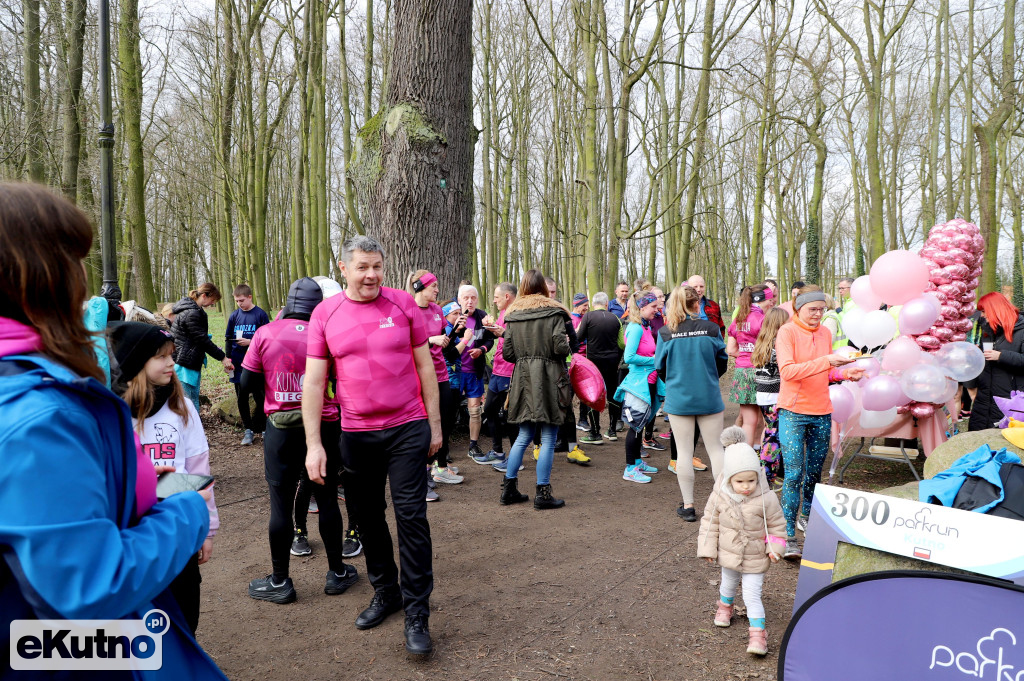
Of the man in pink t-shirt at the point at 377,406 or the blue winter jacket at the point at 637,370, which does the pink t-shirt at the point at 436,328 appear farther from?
the man in pink t-shirt at the point at 377,406

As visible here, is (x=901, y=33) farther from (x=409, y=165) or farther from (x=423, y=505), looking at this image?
(x=423, y=505)

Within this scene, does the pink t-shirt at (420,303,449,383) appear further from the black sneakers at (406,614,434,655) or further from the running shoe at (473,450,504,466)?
the black sneakers at (406,614,434,655)

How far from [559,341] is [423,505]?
2.45 metres

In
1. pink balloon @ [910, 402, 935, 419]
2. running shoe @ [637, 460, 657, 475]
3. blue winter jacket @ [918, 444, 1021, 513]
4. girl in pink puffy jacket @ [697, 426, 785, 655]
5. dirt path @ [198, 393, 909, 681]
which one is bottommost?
dirt path @ [198, 393, 909, 681]

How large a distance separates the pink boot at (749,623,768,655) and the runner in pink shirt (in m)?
2.29

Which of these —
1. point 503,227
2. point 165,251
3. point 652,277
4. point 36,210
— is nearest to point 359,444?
point 36,210

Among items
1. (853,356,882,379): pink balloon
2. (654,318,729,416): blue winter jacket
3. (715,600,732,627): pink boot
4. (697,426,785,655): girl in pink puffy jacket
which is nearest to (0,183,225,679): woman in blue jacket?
(697,426,785,655): girl in pink puffy jacket

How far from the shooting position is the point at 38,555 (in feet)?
3.53

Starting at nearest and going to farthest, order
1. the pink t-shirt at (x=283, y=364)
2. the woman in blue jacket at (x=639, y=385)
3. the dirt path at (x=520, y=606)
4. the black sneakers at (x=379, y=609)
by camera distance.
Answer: the dirt path at (x=520, y=606)
the black sneakers at (x=379, y=609)
the pink t-shirt at (x=283, y=364)
the woman in blue jacket at (x=639, y=385)

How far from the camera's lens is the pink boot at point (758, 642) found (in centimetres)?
326

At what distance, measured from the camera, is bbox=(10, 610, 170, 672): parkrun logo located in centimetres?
114

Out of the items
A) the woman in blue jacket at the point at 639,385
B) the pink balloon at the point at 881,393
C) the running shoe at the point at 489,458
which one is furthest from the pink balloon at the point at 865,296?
the running shoe at the point at 489,458

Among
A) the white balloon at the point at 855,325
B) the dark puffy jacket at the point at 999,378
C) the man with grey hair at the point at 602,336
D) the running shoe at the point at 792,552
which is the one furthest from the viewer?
the man with grey hair at the point at 602,336

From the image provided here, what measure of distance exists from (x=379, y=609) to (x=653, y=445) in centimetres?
510
